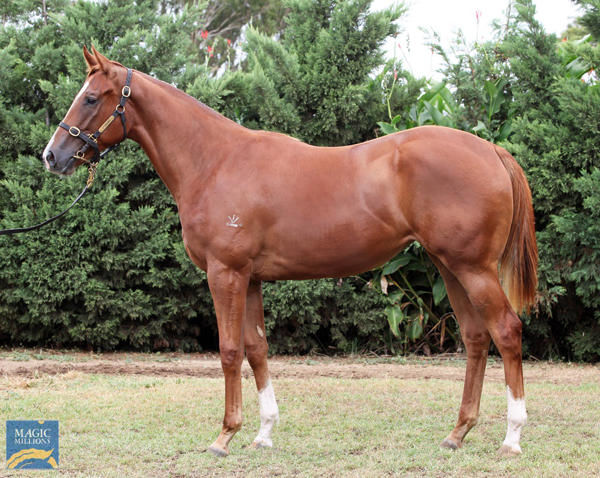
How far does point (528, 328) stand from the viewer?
24.5 feet

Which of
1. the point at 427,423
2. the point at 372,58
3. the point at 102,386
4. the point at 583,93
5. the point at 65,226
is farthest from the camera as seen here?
the point at 372,58

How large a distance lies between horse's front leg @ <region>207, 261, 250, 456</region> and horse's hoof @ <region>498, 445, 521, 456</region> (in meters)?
1.67

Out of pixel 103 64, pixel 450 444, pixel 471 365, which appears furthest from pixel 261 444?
pixel 103 64

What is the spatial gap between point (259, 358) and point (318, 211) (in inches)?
43.1

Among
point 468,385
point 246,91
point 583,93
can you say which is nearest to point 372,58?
point 246,91

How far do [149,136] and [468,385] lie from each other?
2.74 metres

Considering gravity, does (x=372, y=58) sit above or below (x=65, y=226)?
above

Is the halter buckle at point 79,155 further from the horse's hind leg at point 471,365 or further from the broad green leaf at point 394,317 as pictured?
the broad green leaf at point 394,317

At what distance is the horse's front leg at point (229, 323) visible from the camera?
3.82 meters

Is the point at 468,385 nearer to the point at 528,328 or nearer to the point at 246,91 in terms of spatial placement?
the point at 528,328

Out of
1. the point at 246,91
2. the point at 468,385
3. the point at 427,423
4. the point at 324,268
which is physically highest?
the point at 246,91

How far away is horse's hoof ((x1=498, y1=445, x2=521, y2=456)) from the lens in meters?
3.71

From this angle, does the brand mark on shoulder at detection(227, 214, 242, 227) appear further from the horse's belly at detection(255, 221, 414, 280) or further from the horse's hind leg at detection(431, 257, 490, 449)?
the horse's hind leg at detection(431, 257, 490, 449)

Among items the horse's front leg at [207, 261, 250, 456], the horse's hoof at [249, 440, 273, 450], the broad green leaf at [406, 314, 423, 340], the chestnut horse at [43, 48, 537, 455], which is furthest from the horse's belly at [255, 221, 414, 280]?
the broad green leaf at [406, 314, 423, 340]
